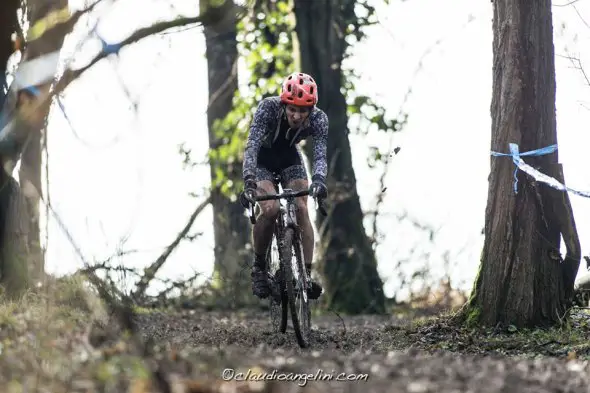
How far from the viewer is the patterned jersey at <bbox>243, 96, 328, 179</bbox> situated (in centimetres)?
1017

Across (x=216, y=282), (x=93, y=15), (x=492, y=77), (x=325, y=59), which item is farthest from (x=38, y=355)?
(x=325, y=59)

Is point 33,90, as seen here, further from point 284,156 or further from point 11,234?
point 284,156

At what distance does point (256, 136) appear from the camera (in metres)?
10.3

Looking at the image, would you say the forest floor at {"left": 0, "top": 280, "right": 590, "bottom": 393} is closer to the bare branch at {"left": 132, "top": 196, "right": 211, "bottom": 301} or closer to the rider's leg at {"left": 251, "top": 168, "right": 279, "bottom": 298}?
the rider's leg at {"left": 251, "top": 168, "right": 279, "bottom": 298}

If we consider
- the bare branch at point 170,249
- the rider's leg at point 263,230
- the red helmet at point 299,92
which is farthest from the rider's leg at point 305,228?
the bare branch at point 170,249

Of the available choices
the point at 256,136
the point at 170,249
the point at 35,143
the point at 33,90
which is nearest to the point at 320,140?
the point at 256,136

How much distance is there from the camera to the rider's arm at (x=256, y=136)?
10.1 meters

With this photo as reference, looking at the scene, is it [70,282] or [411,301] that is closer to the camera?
[70,282]

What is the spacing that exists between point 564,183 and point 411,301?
29.1ft

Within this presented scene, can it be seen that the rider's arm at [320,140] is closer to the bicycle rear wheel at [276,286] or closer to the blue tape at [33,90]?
the bicycle rear wheel at [276,286]

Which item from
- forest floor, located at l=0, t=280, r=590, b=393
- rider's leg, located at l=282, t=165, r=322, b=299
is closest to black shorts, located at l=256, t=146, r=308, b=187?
rider's leg, located at l=282, t=165, r=322, b=299

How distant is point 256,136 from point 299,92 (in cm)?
59

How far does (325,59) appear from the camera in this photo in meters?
19.6

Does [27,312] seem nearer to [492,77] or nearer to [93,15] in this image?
[93,15]
